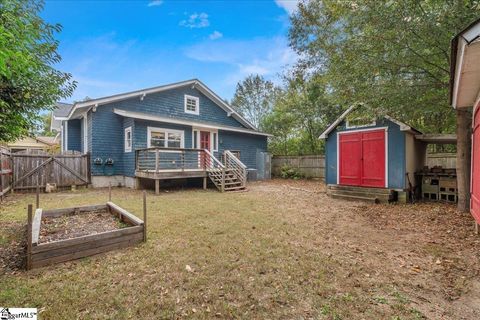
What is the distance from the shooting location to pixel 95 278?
115 inches

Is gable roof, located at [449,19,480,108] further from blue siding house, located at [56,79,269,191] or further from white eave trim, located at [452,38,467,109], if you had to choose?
blue siding house, located at [56,79,269,191]

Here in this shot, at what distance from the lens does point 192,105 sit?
47.6ft

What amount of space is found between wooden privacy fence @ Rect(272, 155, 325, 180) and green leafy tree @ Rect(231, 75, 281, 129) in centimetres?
1182

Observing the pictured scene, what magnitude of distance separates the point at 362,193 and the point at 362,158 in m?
1.34

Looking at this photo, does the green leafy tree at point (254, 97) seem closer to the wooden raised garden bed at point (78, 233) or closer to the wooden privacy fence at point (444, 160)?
the wooden privacy fence at point (444, 160)

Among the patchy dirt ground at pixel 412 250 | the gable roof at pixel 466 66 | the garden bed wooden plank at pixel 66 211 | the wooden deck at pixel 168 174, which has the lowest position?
the patchy dirt ground at pixel 412 250

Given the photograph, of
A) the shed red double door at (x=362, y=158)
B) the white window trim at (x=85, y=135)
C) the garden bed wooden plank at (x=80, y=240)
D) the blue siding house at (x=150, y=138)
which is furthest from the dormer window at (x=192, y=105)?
the garden bed wooden plank at (x=80, y=240)

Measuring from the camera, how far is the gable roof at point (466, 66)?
282 cm

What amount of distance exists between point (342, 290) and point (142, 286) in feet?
7.68

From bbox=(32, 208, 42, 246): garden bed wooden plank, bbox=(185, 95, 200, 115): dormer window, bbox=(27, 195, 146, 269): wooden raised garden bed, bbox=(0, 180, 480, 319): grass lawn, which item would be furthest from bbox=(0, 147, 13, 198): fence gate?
bbox=(185, 95, 200, 115): dormer window

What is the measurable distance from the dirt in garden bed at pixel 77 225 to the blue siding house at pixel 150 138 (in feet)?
14.7

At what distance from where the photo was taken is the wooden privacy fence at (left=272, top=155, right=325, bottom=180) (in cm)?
1576

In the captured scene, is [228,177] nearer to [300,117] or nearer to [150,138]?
[150,138]

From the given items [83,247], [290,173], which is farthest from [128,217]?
[290,173]
